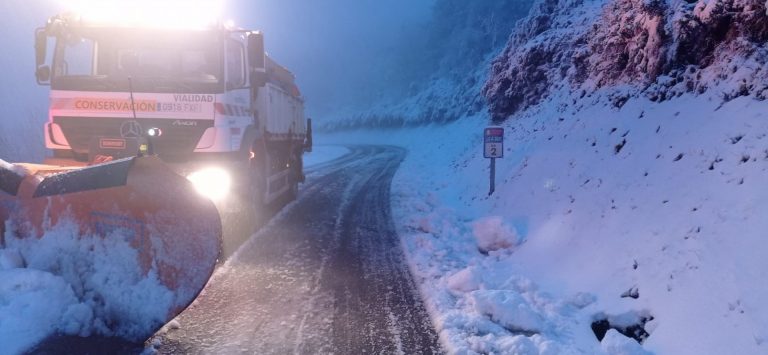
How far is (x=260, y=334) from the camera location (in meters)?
4.14

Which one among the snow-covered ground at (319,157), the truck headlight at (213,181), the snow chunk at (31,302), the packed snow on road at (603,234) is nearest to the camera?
the snow chunk at (31,302)

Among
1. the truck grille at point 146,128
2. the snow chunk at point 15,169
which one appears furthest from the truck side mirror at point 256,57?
the snow chunk at point 15,169

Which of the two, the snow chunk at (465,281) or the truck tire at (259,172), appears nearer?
the snow chunk at (465,281)

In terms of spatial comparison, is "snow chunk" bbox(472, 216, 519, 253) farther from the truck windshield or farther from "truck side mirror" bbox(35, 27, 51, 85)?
"truck side mirror" bbox(35, 27, 51, 85)

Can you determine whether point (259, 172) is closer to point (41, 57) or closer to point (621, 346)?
point (41, 57)

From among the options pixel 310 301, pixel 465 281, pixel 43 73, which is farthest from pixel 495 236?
pixel 43 73

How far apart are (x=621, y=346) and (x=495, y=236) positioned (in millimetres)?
3838

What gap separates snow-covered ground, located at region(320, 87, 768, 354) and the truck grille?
11.2 ft

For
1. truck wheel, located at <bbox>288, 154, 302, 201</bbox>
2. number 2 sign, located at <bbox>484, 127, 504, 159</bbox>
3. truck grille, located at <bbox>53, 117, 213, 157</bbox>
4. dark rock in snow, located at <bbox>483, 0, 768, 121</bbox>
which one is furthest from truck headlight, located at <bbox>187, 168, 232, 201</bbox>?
dark rock in snow, located at <bbox>483, 0, 768, 121</bbox>

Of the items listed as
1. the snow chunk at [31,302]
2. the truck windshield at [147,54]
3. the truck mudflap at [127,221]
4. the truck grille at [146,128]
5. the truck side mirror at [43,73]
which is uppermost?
the truck windshield at [147,54]

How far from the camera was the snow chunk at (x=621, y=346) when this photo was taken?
3818 millimetres

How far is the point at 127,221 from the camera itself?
3867 mm

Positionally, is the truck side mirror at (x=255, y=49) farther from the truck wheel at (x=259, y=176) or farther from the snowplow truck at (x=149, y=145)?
the truck wheel at (x=259, y=176)

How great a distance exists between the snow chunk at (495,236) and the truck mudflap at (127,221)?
4.67 m
